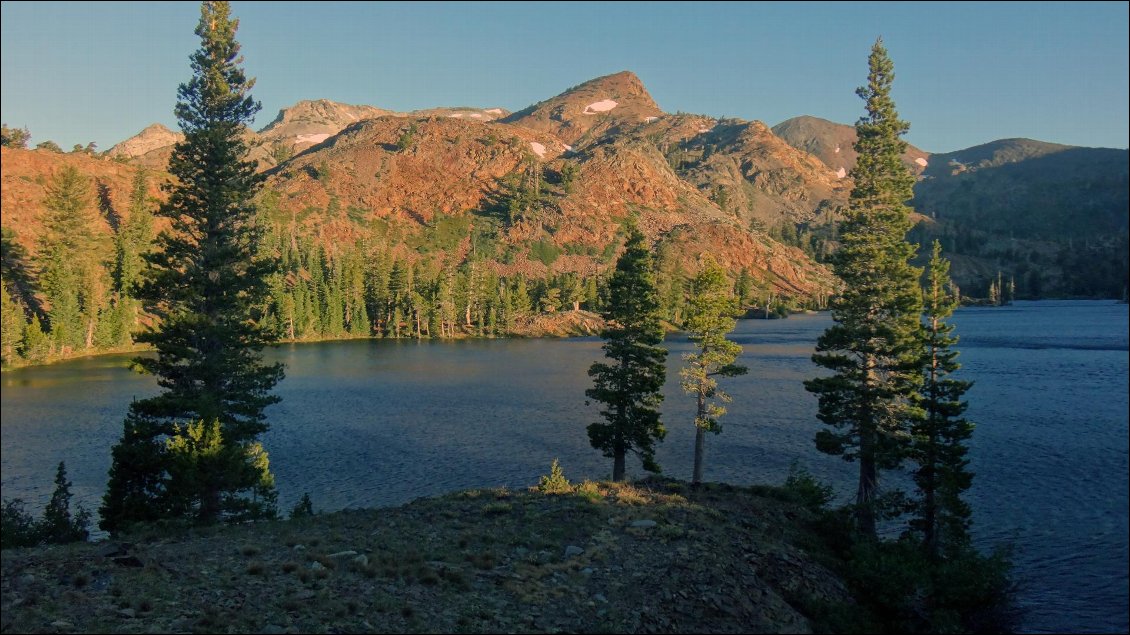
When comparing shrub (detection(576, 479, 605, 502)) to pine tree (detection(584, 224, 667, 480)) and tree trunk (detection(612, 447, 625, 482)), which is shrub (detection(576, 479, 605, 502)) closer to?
tree trunk (detection(612, 447, 625, 482))

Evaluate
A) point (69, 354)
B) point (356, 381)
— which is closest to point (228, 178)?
point (356, 381)

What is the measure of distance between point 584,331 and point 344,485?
137 m

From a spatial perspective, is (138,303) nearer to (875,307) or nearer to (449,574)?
(449,574)

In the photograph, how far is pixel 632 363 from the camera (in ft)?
134

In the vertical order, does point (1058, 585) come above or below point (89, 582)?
below

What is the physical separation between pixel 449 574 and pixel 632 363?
882 inches

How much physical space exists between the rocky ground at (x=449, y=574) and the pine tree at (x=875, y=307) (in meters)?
6.16

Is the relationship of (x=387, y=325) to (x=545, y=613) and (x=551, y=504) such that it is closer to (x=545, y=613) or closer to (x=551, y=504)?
(x=551, y=504)

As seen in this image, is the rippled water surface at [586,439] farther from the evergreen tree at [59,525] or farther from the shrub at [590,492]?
the evergreen tree at [59,525]

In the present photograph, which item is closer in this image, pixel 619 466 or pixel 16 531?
pixel 16 531

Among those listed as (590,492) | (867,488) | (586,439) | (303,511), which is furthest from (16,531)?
(867,488)

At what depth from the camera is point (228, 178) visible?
112ft

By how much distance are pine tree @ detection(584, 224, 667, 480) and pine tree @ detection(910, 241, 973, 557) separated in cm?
1434

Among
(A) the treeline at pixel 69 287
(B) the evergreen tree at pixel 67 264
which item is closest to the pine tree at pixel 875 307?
(A) the treeline at pixel 69 287
